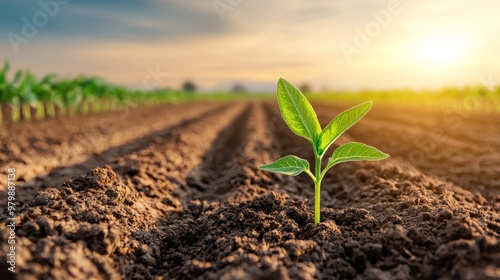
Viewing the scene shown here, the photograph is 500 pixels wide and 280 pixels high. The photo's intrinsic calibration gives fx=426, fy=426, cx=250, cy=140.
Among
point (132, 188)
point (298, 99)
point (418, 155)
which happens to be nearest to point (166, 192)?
point (132, 188)

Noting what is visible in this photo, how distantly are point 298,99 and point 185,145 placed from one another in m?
5.89

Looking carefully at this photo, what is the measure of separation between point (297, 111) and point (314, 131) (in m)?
0.20

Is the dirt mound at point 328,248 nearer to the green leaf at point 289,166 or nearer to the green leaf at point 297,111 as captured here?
the green leaf at point 289,166

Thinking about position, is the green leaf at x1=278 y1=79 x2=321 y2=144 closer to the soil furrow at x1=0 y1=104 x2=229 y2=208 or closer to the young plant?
the young plant

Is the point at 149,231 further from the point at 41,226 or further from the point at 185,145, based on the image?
the point at 185,145

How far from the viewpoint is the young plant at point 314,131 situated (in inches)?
116

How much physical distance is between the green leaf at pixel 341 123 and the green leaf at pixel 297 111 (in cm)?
7

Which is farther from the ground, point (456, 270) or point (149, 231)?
point (456, 270)

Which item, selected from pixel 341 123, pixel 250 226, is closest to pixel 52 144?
pixel 250 226

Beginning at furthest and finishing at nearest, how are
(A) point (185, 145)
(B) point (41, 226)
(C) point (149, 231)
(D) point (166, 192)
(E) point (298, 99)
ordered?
(A) point (185, 145) → (D) point (166, 192) → (C) point (149, 231) → (E) point (298, 99) → (B) point (41, 226)

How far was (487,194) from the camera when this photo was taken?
17.6 feet

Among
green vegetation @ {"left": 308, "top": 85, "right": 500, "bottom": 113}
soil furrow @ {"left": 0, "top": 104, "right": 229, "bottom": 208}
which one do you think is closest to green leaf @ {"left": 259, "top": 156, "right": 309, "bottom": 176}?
soil furrow @ {"left": 0, "top": 104, "right": 229, "bottom": 208}

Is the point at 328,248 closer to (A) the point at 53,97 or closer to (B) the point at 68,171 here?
(B) the point at 68,171

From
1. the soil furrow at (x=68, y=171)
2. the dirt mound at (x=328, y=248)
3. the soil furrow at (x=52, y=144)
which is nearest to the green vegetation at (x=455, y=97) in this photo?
A: the soil furrow at (x=52, y=144)
